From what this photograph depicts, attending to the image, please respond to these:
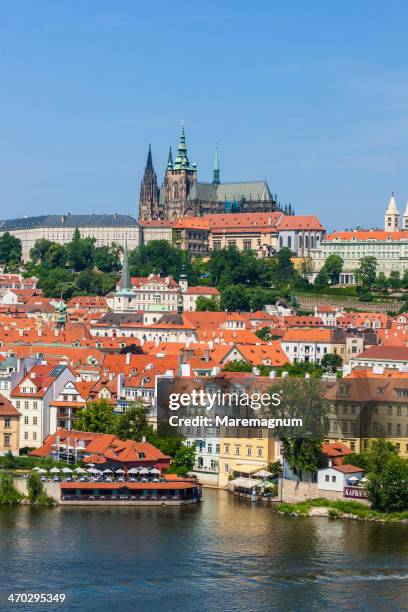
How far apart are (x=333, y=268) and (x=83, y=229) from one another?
27.5 metres

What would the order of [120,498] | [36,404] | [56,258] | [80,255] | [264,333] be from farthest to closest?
1. [56,258]
2. [80,255]
3. [264,333]
4. [36,404]
5. [120,498]

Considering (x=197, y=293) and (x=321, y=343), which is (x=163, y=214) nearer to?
(x=197, y=293)

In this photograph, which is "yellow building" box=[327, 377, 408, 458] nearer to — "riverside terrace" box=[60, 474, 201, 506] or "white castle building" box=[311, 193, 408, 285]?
"riverside terrace" box=[60, 474, 201, 506]

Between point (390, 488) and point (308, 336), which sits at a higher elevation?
point (308, 336)

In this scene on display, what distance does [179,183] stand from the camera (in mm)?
155625

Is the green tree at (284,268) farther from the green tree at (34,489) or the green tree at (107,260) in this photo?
the green tree at (34,489)

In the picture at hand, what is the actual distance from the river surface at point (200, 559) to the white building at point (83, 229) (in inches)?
Result: 4113

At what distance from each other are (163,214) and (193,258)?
639 inches

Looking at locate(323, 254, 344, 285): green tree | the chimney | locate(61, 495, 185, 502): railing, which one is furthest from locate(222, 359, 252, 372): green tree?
locate(323, 254, 344, 285): green tree

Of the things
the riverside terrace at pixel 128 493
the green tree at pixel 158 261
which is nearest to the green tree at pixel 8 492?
the riverside terrace at pixel 128 493

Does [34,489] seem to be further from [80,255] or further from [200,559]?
[80,255]

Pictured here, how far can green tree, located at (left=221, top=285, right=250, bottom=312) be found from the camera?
109 m

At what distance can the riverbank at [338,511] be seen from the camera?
131ft

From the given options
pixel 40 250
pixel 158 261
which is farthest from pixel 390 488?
pixel 40 250
